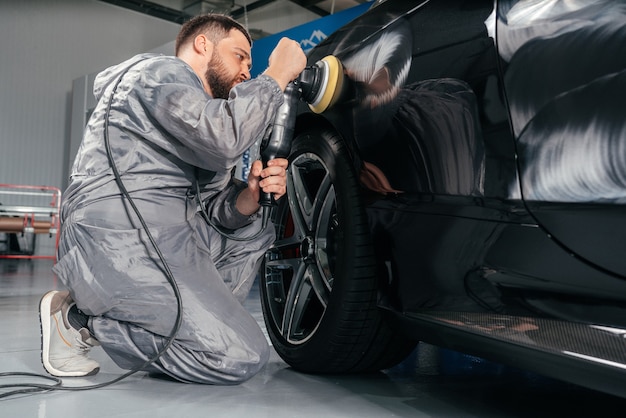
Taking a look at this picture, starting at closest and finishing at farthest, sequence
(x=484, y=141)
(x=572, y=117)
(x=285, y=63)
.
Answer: (x=572, y=117)
(x=484, y=141)
(x=285, y=63)

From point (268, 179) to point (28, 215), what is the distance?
804 centimetres

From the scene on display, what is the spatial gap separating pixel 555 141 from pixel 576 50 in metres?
0.13

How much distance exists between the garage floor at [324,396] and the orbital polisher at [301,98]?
1.55ft

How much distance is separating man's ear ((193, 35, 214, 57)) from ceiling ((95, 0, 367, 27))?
8.01 meters

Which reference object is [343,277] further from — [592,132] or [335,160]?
[592,132]

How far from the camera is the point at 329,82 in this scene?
1.38 m

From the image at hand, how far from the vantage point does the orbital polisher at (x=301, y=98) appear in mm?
1374

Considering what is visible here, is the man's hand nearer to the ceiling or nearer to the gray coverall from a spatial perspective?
the gray coverall

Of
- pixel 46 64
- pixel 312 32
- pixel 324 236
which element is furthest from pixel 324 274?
pixel 46 64

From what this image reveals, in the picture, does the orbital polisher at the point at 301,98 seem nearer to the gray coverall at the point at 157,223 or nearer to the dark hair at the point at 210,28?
the gray coverall at the point at 157,223

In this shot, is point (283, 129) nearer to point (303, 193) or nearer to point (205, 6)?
point (303, 193)

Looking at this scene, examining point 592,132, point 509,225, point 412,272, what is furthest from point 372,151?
point 592,132

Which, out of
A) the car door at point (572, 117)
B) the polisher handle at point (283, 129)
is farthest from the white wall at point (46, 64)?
the car door at point (572, 117)

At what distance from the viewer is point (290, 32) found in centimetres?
580
